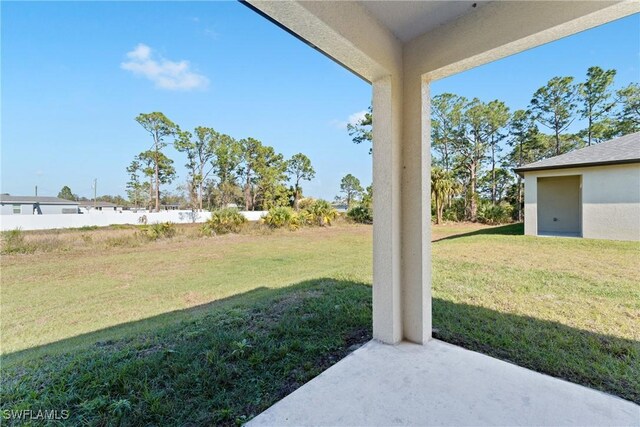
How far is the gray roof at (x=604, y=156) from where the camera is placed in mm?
6152

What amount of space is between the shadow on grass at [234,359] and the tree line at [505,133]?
8645 mm

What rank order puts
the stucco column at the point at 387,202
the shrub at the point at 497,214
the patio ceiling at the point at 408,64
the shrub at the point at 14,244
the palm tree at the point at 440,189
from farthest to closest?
1. the palm tree at the point at 440,189
2. the shrub at the point at 497,214
3. the shrub at the point at 14,244
4. the stucco column at the point at 387,202
5. the patio ceiling at the point at 408,64

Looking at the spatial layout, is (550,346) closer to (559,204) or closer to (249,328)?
(249,328)

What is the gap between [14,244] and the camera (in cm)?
657

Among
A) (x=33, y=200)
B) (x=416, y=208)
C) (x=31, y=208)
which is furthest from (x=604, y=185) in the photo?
(x=33, y=200)

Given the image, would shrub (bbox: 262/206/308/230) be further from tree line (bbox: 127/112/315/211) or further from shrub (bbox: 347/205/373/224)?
shrub (bbox: 347/205/373/224)

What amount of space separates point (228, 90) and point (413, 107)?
747cm

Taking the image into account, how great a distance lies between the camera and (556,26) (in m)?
1.29

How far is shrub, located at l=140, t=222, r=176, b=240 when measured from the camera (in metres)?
8.97

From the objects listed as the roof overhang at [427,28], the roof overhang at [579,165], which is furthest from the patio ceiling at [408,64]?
the roof overhang at [579,165]

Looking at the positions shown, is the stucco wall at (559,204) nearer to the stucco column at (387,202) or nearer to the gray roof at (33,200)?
the stucco column at (387,202)

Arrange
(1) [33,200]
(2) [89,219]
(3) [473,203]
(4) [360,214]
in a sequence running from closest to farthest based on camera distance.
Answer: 1. (2) [89,219]
2. (3) [473,203]
3. (4) [360,214]
4. (1) [33,200]

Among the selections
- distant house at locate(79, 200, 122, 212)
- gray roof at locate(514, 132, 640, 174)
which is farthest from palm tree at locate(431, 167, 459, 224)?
distant house at locate(79, 200, 122, 212)

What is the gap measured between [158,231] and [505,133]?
18.2m
